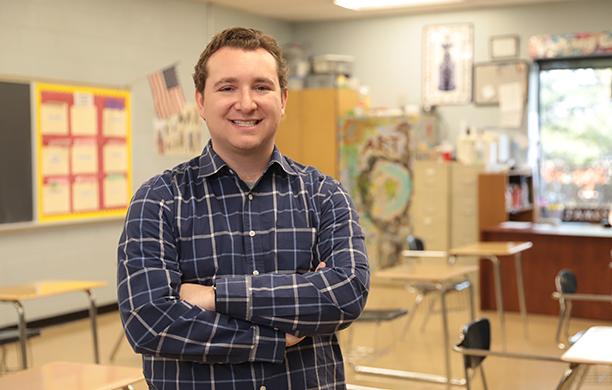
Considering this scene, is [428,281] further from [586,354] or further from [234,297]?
[234,297]

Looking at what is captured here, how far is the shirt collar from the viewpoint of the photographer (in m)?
1.89

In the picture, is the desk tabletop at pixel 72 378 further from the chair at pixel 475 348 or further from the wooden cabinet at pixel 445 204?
the wooden cabinet at pixel 445 204

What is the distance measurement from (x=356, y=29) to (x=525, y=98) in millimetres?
2334

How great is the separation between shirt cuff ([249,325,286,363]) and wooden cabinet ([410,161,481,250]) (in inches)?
291

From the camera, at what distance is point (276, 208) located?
1902 mm

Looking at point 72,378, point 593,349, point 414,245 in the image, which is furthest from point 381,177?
point 72,378

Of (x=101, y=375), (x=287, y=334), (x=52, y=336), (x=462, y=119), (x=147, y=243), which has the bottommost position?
(x=52, y=336)

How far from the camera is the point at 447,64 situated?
10500mm

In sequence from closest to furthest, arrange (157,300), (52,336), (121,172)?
(157,300), (52,336), (121,172)

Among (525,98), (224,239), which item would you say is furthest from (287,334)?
(525,98)

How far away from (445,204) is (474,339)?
5.62 meters

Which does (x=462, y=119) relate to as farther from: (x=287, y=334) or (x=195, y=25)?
(x=287, y=334)

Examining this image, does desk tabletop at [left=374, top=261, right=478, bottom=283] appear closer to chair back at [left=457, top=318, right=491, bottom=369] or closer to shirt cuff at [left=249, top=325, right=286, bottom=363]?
chair back at [left=457, top=318, right=491, bottom=369]

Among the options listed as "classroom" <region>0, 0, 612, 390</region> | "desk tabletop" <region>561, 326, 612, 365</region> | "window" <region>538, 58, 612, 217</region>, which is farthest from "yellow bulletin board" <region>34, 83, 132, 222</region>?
"desk tabletop" <region>561, 326, 612, 365</region>
